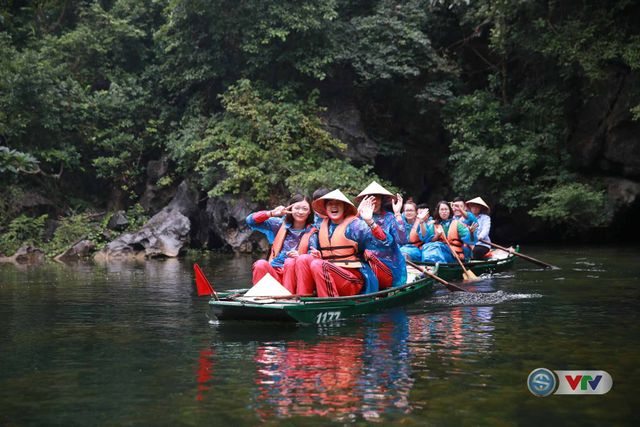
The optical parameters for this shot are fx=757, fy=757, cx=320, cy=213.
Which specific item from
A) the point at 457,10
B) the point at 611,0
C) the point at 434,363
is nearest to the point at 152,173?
the point at 457,10

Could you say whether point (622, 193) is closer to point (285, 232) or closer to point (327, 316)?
point (285, 232)

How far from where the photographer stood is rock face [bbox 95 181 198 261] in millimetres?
19828

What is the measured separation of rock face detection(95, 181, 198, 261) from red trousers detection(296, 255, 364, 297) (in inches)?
482

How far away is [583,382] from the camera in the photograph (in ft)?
17.1

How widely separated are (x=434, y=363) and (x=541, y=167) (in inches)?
567

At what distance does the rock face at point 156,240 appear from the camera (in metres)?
19.8

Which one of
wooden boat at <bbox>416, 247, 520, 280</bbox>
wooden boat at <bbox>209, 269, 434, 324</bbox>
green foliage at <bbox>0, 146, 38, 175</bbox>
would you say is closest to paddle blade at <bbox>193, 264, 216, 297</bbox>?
wooden boat at <bbox>209, 269, 434, 324</bbox>

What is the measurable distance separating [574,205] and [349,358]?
13118 mm

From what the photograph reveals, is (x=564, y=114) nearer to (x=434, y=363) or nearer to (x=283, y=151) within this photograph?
(x=283, y=151)

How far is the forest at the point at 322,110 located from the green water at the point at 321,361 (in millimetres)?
8740

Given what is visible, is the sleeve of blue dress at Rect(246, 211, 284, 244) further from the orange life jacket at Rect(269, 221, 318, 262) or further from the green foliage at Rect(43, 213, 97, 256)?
the green foliage at Rect(43, 213, 97, 256)

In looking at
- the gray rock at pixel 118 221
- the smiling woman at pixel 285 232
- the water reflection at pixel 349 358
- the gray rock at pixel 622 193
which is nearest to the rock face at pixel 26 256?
the gray rock at pixel 118 221

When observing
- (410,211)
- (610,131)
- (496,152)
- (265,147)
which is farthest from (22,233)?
(610,131)

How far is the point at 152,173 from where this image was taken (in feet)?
75.7
